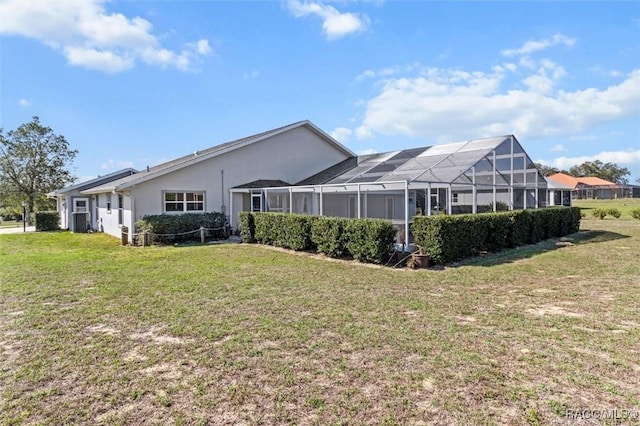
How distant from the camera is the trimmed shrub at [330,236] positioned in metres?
11.0

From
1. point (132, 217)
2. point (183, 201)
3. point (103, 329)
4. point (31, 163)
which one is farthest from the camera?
point (31, 163)

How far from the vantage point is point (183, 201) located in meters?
17.1

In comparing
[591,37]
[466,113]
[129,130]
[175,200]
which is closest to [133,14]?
[175,200]

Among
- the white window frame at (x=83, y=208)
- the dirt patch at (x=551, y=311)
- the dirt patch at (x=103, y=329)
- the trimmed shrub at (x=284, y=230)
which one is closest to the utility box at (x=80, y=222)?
the white window frame at (x=83, y=208)

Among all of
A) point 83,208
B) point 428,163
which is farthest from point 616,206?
point 83,208

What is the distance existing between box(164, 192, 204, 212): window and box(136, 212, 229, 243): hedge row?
0.58m

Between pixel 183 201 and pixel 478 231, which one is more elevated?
pixel 183 201

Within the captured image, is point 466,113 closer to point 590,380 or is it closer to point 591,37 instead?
point 591,37

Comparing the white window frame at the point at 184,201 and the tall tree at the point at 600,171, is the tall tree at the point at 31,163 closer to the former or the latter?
the white window frame at the point at 184,201

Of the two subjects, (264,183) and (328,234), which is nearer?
(328,234)

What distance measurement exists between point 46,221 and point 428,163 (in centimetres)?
2427

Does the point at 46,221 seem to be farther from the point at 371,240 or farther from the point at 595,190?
the point at 595,190

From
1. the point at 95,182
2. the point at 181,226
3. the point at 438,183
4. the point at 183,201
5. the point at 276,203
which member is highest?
the point at 95,182

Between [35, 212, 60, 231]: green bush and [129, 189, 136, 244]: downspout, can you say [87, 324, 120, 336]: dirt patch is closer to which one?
[129, 189, 136, 244]: downspout
